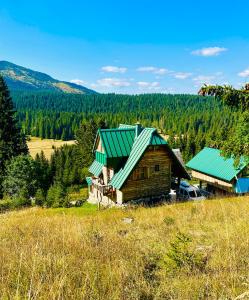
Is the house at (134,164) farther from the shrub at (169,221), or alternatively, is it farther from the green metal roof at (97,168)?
the shrub at (169,221)

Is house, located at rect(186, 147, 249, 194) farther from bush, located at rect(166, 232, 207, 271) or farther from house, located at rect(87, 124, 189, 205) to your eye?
bush, located at rect(166, 232, 207, 271)

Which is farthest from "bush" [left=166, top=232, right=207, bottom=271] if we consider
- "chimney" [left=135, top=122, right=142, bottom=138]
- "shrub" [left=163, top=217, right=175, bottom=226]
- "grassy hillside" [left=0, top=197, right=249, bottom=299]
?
"chimney" [left=135, top=122, right=142, bottom=138]

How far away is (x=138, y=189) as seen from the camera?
84.7 ft

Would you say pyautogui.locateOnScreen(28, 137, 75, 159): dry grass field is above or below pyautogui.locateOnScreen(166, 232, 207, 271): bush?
below

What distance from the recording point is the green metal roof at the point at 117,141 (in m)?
25.8

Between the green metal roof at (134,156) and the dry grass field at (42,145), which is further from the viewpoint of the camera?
the dry grass field at (42,145)

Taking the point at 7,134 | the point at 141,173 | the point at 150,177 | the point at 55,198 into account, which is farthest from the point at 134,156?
the point at 7,134

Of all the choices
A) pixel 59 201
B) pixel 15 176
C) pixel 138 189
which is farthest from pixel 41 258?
pixel 15 176

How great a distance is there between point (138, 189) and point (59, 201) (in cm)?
954

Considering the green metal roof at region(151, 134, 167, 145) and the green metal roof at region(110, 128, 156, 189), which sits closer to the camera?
the green metal roof at region(110, 128, 156, 189)

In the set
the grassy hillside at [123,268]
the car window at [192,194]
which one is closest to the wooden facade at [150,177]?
the car window at [192,194]

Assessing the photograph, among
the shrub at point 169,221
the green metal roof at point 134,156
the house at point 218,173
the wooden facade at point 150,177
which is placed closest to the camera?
the shrub at point 169,221

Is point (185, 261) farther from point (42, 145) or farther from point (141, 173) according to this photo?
point (42, 145)

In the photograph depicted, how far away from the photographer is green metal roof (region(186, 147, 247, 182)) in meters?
35.8
